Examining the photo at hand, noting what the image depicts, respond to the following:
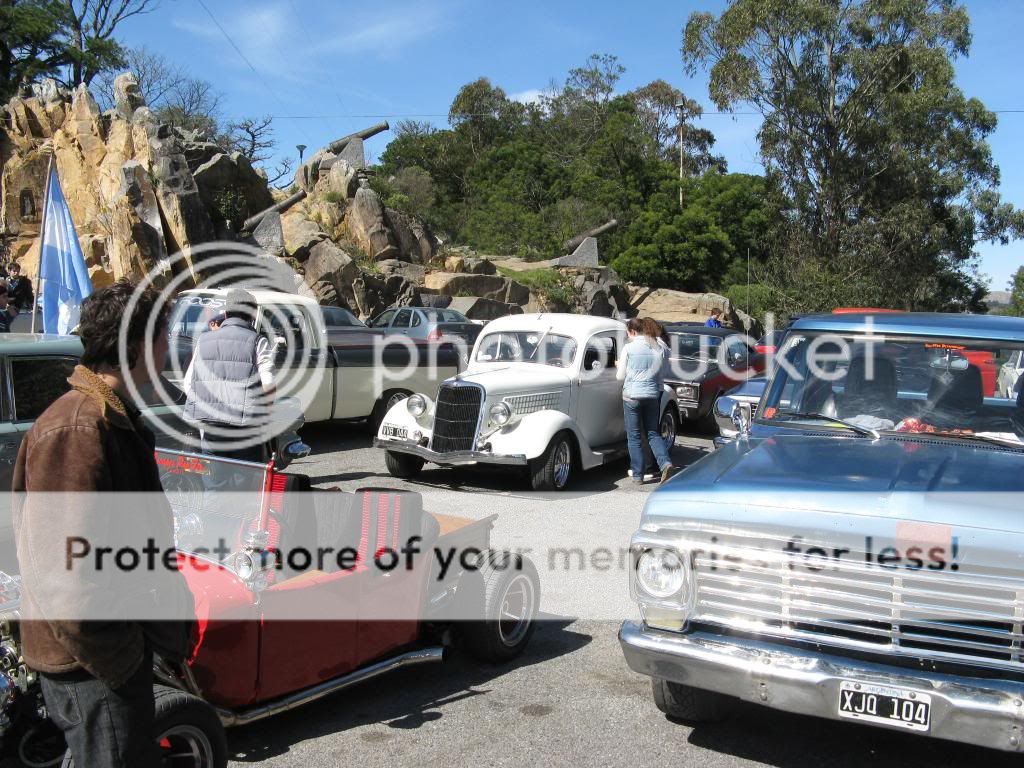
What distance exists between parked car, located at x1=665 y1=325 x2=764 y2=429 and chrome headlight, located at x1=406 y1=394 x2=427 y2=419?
14.4 feet

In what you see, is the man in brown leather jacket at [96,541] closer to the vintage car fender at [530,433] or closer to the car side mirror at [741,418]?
the car side mirror at [741,418]

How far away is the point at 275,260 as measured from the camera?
28.9 meters

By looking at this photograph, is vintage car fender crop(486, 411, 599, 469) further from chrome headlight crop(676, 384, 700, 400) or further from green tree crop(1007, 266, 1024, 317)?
green tree crop(1007, 266, 1024, 317)

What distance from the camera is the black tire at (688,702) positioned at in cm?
419

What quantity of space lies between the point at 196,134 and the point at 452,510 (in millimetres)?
29382

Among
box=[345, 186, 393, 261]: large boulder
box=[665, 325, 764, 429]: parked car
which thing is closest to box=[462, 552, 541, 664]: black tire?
box=[665, 325, 764, 429]: parked car

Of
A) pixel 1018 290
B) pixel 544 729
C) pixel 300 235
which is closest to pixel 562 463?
pixel 544 729

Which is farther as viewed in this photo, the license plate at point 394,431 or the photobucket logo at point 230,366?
the license plate at point 394,431

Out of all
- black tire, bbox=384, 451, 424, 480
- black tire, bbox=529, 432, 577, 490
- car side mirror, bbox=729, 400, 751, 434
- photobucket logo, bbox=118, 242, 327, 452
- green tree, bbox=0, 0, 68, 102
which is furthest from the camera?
green tree, bbox=0, 0, 68, 102

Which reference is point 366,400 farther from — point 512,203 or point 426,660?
point 512,203

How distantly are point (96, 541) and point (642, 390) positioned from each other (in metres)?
8.01

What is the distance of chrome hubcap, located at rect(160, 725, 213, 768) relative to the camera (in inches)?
121

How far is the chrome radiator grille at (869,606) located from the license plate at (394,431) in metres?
6.41

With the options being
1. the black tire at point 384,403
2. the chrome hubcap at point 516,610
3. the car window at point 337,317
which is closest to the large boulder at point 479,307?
the car window at point 337,317
